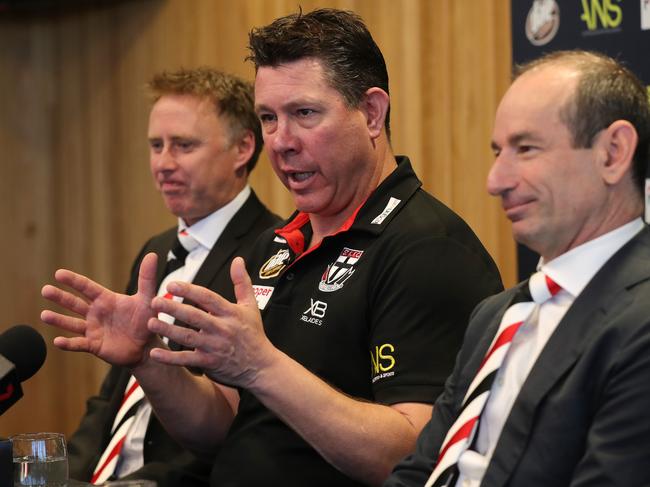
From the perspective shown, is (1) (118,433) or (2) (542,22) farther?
(1) (118,433)

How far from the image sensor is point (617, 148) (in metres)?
1.86

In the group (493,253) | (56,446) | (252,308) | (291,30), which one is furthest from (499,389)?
(493,253)

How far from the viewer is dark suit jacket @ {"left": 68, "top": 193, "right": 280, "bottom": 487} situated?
2.96 meters

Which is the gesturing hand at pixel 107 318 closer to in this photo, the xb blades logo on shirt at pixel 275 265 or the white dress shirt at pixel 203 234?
the xb blades logo on shirt at pixel 275 265

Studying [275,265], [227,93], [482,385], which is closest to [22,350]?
[275,265]

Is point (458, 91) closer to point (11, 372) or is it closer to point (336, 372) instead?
point (336, 372)

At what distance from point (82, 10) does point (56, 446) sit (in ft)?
15.1

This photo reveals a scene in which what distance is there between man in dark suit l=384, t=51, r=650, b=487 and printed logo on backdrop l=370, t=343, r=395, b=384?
0.90ft

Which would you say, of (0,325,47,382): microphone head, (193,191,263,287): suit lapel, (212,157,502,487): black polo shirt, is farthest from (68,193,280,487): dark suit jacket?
(0,325,47,382): microphone head

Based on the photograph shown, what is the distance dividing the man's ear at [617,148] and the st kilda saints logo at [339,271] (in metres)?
0.74

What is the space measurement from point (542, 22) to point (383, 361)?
1349 millimetres

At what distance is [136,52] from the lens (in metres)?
5.77

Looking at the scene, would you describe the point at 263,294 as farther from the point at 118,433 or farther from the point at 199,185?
the point at 199,185

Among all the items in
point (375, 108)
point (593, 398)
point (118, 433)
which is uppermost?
point (375, 108)
